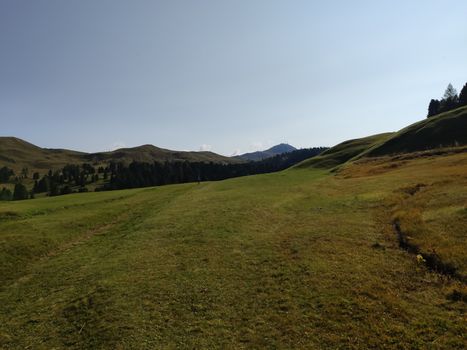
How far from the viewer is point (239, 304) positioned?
15555 millimetres

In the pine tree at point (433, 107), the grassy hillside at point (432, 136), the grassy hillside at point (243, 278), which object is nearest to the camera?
the grassy hillside at point (243, 278)

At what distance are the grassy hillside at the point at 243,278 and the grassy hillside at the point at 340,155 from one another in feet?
168

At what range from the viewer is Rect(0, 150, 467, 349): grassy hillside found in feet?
43.3

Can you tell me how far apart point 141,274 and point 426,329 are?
14.8m

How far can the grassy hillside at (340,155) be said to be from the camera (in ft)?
287

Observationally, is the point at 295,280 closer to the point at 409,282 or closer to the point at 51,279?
the point at 409,282

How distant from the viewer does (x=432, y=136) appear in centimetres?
7656

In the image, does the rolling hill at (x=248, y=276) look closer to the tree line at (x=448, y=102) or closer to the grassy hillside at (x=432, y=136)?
the grassy hillside at (x=432, y=136)

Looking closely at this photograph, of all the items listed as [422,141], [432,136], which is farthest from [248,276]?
[432,136]

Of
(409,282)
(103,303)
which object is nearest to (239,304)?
(103,303)

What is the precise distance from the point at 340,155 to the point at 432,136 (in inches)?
930

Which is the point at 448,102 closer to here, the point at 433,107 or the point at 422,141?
the point at 433,107

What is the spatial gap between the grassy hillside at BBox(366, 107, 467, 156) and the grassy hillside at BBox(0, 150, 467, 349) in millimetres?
40796

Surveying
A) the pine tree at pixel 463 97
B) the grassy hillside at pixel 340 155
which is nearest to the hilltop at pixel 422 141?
the grassy hillside at pixel 340 155
